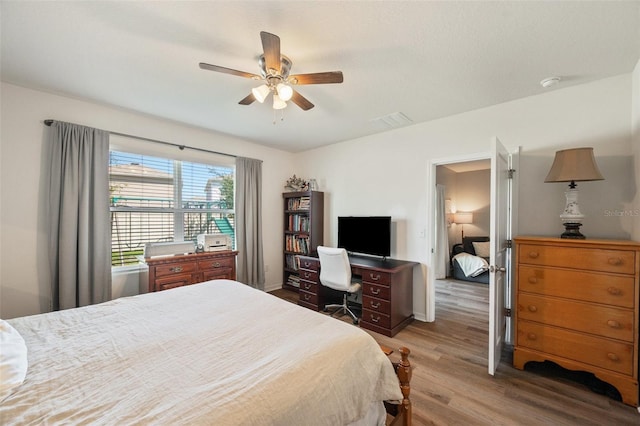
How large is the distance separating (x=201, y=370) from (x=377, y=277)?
218 cm

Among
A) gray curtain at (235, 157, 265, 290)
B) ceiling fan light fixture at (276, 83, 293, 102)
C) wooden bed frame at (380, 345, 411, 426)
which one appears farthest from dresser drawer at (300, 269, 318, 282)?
ceiling fan light fixture at (276, 83, 293, 102)

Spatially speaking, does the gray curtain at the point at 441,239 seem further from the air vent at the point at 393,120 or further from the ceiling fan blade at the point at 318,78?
Answer: the ceiling fan blade at the point at 318,78

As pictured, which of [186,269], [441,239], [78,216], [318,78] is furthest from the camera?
[441,239]

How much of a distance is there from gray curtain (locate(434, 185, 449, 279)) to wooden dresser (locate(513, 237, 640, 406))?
3200 mm

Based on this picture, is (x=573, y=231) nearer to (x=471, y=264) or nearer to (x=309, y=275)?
(x=309, y=275)

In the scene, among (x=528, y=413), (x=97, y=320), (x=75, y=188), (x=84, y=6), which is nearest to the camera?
(x=84, y=6)

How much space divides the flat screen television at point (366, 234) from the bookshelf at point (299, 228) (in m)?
0.47

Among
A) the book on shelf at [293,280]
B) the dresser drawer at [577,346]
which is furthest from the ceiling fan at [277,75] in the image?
the book on shelf at [293,280]

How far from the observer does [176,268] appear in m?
2.89

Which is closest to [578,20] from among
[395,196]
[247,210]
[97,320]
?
[395,196]

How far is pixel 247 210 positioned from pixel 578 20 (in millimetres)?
3828

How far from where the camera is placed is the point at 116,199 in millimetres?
2898

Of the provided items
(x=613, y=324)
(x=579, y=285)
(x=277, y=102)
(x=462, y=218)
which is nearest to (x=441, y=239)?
(x=462, y=218)

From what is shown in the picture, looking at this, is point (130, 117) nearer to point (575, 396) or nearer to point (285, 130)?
point (285, 130)
